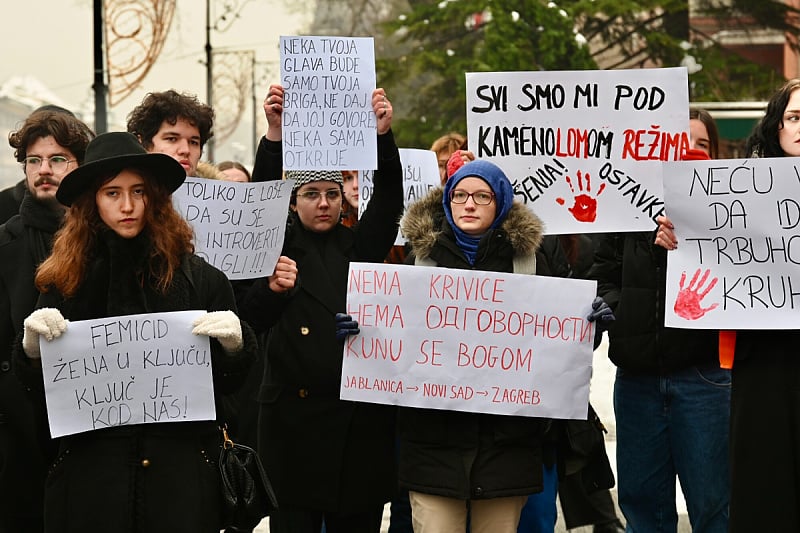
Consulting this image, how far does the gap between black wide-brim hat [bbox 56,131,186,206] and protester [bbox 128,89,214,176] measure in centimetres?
134

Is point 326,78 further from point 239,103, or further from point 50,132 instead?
point 239,103

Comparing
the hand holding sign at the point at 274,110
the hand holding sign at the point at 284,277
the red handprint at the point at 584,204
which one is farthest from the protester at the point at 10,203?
the red handprint at the point at 584,204

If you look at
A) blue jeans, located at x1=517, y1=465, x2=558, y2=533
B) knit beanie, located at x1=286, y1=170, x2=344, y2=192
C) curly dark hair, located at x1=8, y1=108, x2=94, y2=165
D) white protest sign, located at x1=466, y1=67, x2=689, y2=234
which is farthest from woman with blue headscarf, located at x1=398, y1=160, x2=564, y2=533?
curly dark hair, located at x1=8, y1=108, x2=94, y2=165

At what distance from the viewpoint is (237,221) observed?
548 centimetres

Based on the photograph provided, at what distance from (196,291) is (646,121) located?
2.48 meters

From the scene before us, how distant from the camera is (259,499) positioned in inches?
166

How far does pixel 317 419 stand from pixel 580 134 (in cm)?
179

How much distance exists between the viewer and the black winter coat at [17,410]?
479cm

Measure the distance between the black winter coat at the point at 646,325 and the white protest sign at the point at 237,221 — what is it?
Answer: 1401 mm

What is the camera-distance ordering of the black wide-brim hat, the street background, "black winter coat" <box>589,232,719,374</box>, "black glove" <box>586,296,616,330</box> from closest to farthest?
the black wide-brim hat < "black glove" <box>586,296,616,330</box> < "black winter coat" <box>589,232,719,374</box> < the street background

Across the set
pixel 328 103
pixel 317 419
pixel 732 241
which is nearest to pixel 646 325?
pixel 732 241

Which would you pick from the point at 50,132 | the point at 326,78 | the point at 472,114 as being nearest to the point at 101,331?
the point at 50,132

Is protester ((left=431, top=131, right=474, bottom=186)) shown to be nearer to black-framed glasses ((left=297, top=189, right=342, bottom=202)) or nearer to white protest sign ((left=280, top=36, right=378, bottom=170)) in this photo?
white protest sign ((left=280, top=36, right=378, bottom=170))

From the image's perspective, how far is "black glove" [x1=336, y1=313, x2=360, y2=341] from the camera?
5012mm
